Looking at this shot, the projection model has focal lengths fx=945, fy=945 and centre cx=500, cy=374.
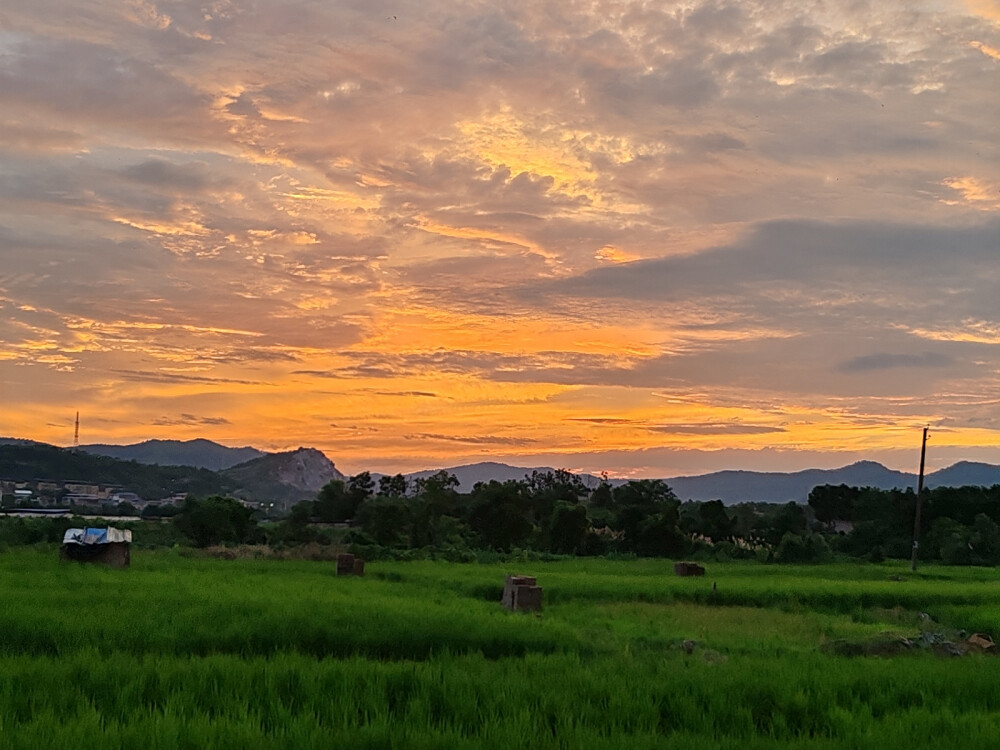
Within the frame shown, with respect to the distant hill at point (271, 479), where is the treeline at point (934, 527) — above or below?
above

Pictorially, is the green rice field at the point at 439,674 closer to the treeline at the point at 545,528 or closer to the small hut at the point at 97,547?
the small hut at the point at 97,547

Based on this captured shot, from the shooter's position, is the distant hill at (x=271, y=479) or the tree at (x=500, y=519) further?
the distant hill at (x=271, y=479)

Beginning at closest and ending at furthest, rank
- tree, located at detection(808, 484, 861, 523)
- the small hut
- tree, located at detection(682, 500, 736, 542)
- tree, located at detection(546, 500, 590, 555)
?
the small hut → tree, located at detection(546, 500, 590, 555) → tree, located at detection(682, 500, 736, 542) → tree, located at detection(808, 484, 861, 523)

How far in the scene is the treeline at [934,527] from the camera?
136 ft

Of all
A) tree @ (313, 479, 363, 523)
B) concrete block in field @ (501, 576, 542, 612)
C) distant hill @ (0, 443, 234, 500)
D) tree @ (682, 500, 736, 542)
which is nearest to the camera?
concrete block in field @ (501, 576, 542, 612)

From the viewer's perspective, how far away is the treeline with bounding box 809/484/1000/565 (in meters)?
41.4

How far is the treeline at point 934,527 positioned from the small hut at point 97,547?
30.8m

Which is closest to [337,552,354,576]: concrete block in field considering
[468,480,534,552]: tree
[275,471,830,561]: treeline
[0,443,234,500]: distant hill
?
[275,471,830,561]: treeline

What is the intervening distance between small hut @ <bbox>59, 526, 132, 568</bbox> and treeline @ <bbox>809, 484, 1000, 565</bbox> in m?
30.8

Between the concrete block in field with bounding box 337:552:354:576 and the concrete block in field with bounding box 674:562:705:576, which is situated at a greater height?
the concrete block in field with bounding box 674:562:705:576

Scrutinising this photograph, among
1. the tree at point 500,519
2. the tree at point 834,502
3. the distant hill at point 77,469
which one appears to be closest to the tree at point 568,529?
the tree at point 500,519

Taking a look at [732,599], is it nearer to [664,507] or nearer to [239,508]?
[664,507]

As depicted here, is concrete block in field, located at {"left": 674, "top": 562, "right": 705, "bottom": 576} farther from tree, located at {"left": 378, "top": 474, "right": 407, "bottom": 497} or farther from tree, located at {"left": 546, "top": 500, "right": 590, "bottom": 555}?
tree, located at {"left": 378, "top": 474, "right": 407, "bottom": 497}

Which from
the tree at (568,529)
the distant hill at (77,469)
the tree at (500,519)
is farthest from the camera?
the distant hill at (77,469)
